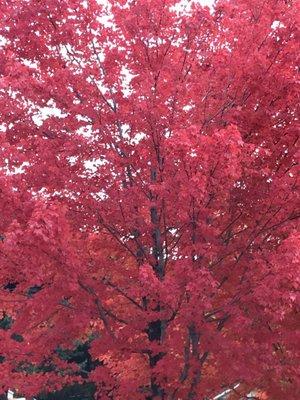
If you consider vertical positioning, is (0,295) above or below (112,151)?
below

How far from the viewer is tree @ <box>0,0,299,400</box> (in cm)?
609

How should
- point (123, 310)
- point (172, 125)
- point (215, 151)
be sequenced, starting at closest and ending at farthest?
1. point (215, 151)
2. point (172, 125)
3. point (123, 310)

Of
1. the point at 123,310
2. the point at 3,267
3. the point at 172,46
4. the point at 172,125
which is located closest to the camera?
the point at 3,267

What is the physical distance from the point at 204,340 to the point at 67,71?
3.99 m

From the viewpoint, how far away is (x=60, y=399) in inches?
822

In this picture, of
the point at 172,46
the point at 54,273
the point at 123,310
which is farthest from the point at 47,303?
the point at 172,46

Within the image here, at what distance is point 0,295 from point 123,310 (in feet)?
6.16

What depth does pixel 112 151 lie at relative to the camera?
6957mm

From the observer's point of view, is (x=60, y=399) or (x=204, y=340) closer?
(x=204, y=340)

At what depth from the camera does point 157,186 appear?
246 inches

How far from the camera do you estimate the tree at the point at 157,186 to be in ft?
20.0

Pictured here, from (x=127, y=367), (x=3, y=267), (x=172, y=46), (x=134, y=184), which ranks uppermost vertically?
(x=172, y=46)

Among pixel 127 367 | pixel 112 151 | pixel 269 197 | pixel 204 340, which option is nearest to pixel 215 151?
pixel 269 197

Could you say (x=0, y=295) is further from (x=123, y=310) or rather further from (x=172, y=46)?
(x=172, y=46)
